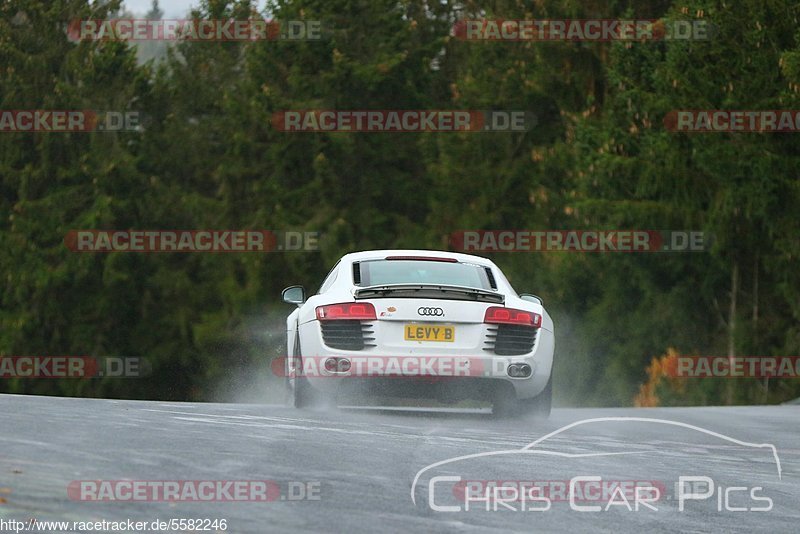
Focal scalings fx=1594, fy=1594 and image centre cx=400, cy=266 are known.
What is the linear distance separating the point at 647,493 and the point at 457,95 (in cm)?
4099

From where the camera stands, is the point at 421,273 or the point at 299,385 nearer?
the point at 299,385

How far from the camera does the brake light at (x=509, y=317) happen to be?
12.8 m

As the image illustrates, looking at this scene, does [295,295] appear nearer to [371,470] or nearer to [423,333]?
[423,333]

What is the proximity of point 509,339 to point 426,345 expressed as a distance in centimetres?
71

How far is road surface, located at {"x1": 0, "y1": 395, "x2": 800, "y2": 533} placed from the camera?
7.34 m

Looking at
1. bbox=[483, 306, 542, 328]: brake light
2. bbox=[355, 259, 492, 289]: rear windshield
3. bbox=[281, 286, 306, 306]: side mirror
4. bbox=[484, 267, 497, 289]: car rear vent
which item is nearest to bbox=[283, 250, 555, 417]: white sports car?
bbox=[483, 306, 542, 328]: brake light

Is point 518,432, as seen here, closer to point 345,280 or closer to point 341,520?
point 345,280

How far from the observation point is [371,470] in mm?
8836

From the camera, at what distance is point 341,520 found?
724 cm

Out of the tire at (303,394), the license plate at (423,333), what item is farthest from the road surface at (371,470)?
the license plate at (423,333)

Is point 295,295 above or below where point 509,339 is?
above

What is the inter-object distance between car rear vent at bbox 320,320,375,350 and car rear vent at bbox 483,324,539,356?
94 centimetres

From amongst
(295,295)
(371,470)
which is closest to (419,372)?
(295,295)

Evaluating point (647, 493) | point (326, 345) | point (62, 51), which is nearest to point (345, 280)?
point (326, 345)
